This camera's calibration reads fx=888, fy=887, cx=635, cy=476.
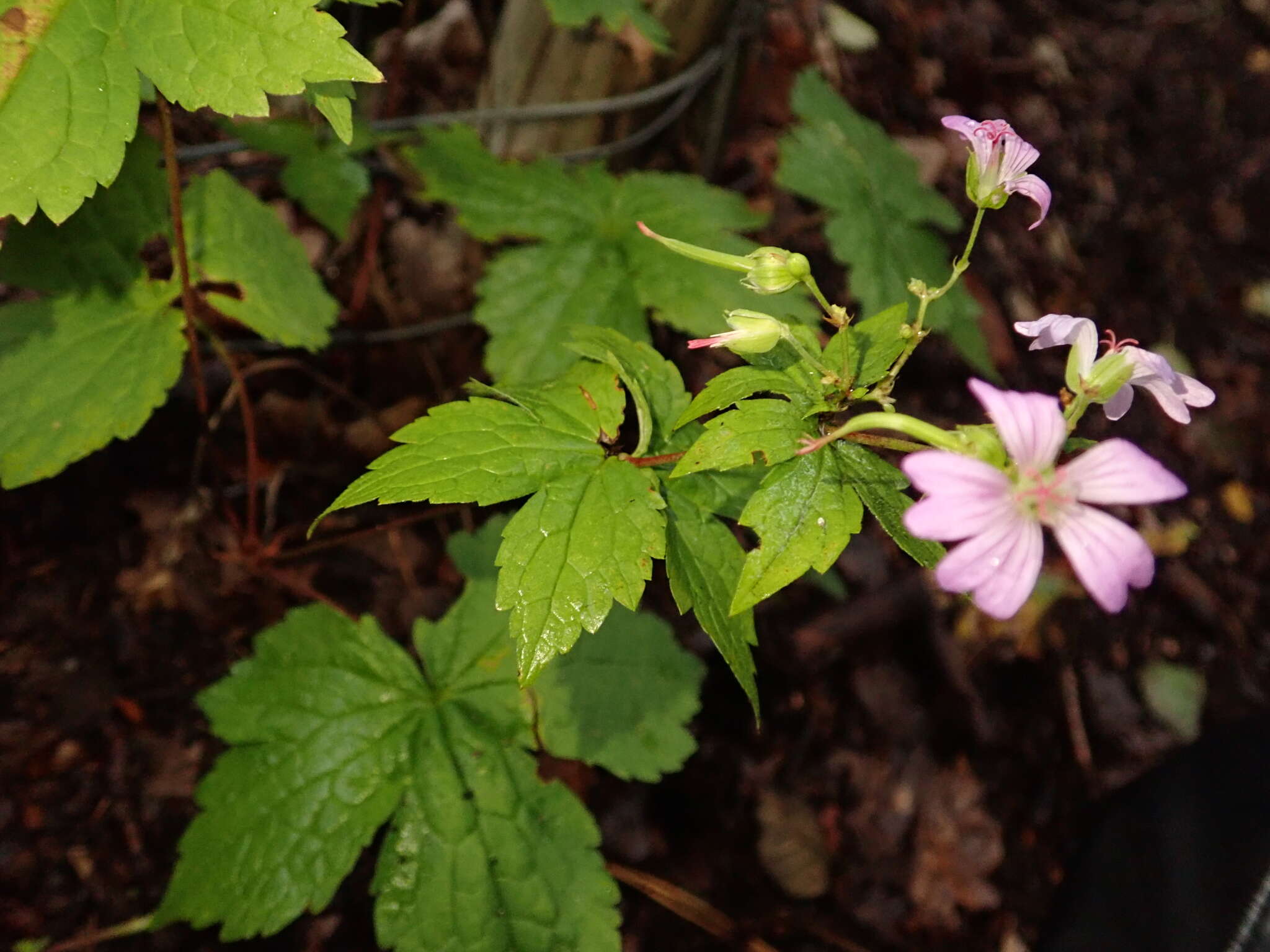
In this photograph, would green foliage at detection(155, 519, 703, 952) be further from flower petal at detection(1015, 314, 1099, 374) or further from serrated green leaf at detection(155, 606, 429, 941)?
flower petal at detection(1015, 314, 1099, 374)

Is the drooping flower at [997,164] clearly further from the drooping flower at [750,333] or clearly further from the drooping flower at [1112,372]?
the drooping flower at [750,333]

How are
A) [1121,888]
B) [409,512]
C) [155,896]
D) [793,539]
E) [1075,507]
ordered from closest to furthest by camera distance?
1. [1075,507]
2. [793,539]
3. [155,896]
4. [1121,888]
5. [409,512]

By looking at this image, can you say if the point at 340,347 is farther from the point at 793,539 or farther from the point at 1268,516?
the point at 1268,516

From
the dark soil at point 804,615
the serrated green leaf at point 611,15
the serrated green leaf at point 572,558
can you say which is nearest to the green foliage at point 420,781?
the dark soil at point 804,615

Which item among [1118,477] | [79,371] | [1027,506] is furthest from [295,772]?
[1118,477]

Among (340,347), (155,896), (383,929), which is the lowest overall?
(155,896)

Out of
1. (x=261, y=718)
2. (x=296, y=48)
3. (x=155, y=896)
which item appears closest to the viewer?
(x=296, y=48)

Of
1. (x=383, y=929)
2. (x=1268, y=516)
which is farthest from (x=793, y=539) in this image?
(x=1268, y=516)
